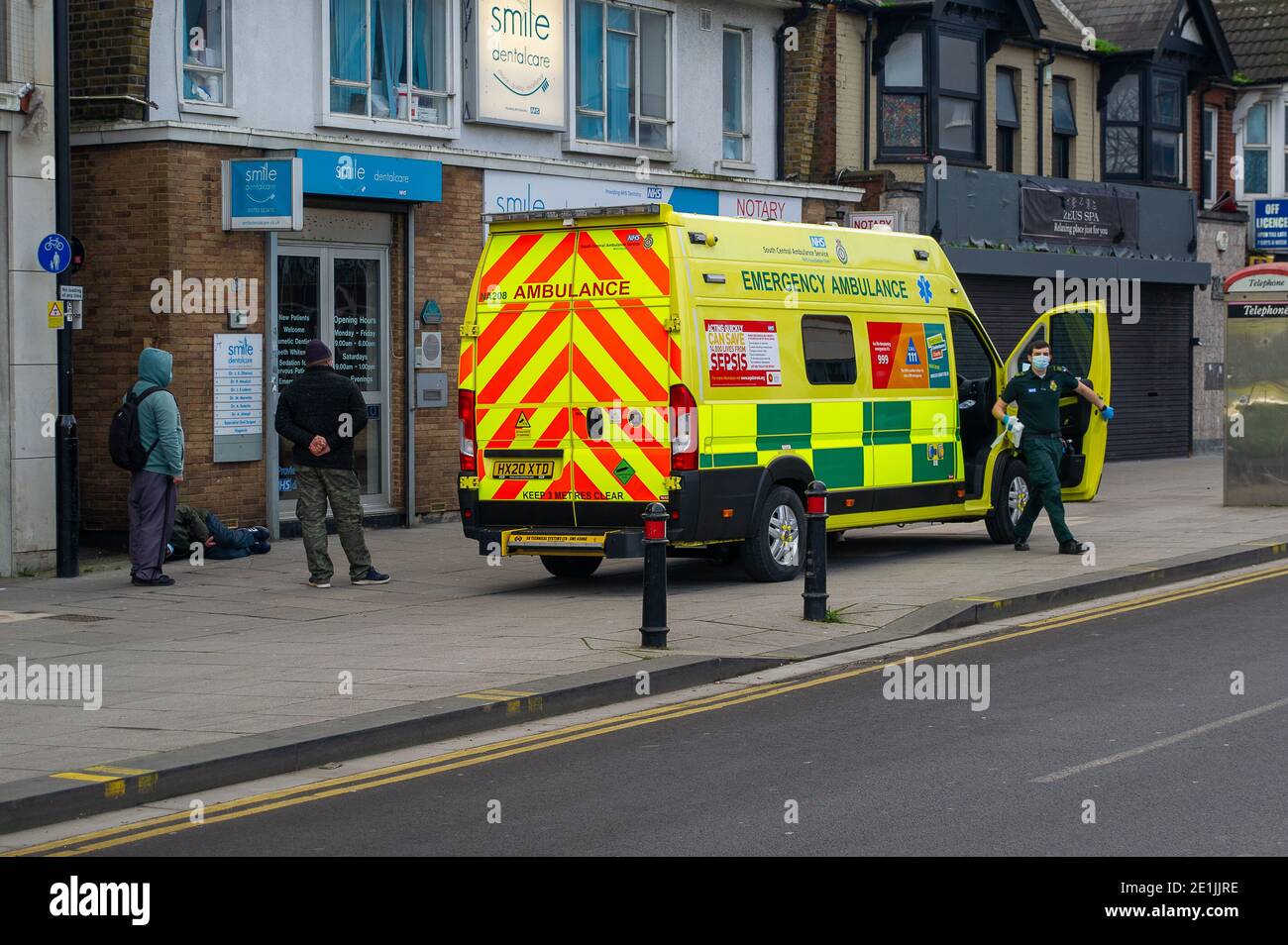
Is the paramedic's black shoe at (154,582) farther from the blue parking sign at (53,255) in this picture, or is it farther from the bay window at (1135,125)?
the bay window at (1135,125)

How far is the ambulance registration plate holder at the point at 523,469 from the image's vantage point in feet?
47.6

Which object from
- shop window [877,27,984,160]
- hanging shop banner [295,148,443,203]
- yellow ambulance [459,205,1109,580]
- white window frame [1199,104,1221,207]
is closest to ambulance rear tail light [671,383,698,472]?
yellow ambulance [459,205,1109,580]

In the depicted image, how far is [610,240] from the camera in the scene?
1432 centimetres

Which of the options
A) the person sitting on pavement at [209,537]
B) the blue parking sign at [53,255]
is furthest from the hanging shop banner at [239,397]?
the blue parking sign at [53,255]

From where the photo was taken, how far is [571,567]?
1592cm

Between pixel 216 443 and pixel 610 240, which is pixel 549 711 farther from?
pixel 216 443

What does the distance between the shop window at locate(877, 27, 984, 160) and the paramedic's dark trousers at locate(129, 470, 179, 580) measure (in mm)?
15193

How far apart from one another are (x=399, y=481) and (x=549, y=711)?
10558 mm

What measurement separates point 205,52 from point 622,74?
6.32m

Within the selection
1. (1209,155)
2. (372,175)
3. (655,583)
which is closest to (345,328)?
(372,175)

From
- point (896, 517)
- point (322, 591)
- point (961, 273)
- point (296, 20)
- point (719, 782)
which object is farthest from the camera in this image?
point (961, 273)

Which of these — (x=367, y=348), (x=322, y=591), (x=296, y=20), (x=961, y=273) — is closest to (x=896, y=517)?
(x=322, y=591)

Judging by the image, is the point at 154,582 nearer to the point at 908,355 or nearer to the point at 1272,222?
the point at 908,355

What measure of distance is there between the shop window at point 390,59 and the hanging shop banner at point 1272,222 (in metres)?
17.6
